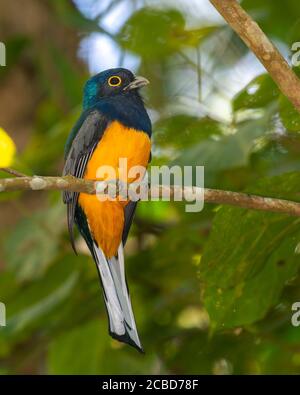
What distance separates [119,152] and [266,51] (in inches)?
43.6

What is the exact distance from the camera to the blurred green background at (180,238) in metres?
3.70

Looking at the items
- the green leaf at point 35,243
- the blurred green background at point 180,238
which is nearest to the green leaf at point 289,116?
the blurred green background at point 180,238

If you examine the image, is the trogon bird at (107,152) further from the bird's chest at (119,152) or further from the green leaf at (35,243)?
the green leaf at (35,243)

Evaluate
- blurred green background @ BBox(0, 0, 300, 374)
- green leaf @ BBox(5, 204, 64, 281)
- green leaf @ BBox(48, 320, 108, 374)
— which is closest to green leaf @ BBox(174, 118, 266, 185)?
blurred green background @ BBox(0, 0, 300, 374)

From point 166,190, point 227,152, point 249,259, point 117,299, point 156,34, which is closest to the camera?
point 166,190

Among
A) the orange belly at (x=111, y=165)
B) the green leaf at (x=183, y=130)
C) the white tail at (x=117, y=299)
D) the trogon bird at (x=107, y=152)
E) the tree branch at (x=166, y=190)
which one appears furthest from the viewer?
the green leaf at (x=183, y=130)

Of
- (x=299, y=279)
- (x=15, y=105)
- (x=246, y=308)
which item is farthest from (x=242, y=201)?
(x=15, y=105)

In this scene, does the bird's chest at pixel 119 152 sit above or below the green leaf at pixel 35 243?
below

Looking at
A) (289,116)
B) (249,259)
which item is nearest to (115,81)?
(289,116)

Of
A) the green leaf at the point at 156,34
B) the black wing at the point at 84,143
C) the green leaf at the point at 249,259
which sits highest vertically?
the green leaf at the point at 156,34

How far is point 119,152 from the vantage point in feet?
12.7

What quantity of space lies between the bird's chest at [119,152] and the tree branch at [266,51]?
90 centimetres

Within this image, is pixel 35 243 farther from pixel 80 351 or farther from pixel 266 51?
pixel 266 51

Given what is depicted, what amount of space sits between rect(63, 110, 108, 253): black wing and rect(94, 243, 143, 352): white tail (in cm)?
26
